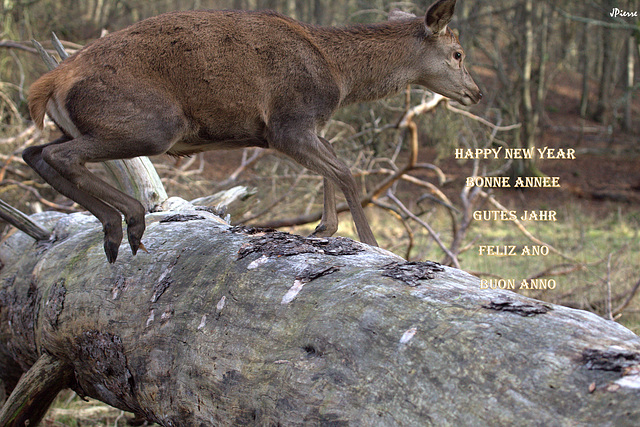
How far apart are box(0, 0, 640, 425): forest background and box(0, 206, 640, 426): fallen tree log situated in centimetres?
181

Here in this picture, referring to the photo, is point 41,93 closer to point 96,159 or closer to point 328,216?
point 96,159

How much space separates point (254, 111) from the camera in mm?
3822

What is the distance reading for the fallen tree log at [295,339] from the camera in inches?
68.1

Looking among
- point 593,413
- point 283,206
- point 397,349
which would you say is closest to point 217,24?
point 397,349

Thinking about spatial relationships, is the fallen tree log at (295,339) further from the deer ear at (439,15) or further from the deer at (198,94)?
the deer ear at (439,15)

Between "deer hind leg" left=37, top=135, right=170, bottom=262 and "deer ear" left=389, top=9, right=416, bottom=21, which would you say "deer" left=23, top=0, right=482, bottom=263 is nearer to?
"deer hind leg" left=37, top=135, right=170, bottom=262

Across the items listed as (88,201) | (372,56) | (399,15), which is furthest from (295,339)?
(399,15)

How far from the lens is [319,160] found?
13.2 feet

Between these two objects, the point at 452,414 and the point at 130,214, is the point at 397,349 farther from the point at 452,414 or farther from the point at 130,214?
the point at 130,214

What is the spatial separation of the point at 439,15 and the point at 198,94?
6.43ft

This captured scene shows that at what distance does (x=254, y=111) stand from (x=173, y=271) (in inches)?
50.5

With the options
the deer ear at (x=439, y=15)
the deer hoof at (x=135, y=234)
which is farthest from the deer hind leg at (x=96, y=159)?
the deer ear at (x=439, y=15)

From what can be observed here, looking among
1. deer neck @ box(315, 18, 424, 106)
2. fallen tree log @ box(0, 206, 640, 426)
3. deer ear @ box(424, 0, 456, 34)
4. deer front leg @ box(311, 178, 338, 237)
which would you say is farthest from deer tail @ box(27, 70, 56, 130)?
deer ear @ box(424, 0, 456, 34)

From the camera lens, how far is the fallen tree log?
1.73m
